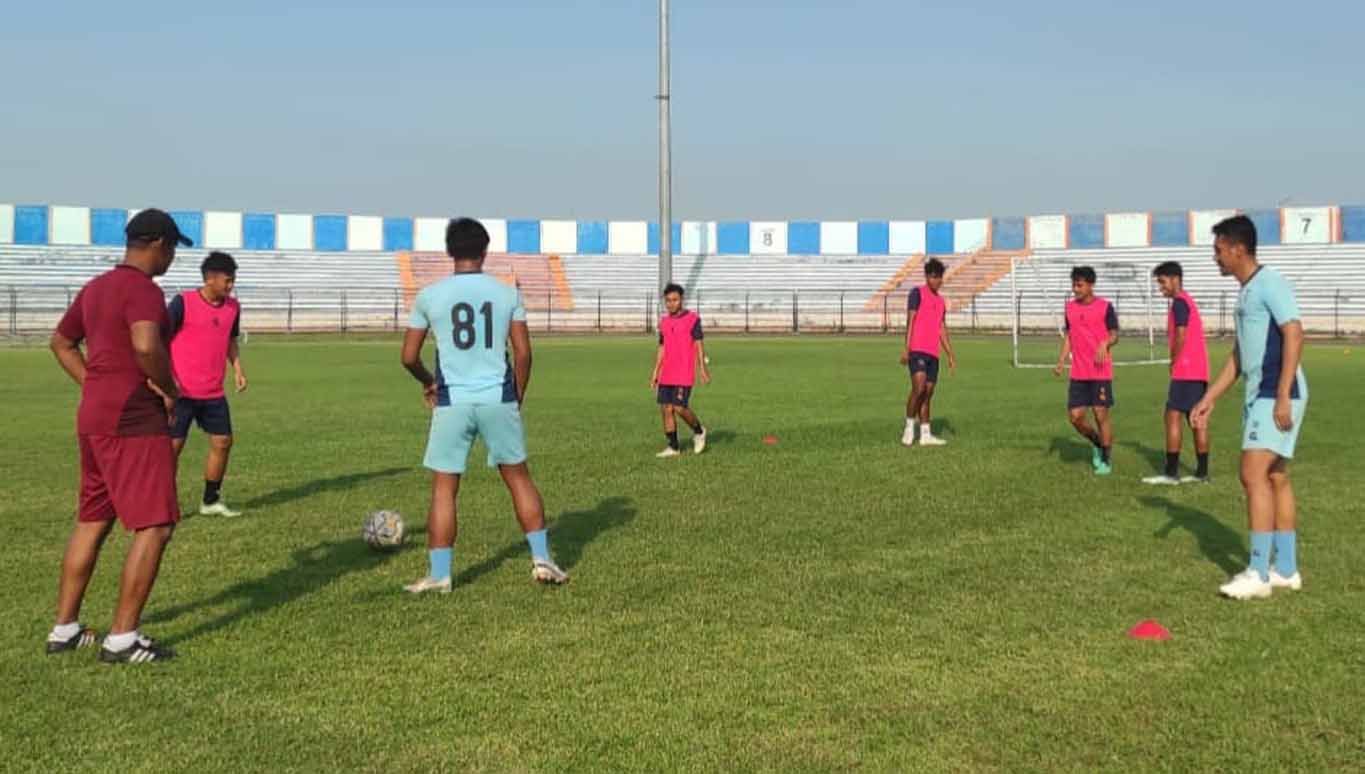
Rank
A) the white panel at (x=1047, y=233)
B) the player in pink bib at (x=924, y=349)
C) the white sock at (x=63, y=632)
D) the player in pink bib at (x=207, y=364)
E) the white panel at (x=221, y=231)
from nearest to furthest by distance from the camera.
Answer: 1. the white sock at (x=63, y=632)
2. the player in pink bib at (x=207, y=364)
3. the player in pink bib at (x=924, y=349)
4. the white panel at (x=1047, y=233)
5. the white panel at (x=221, y=231)

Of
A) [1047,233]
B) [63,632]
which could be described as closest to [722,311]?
[1047,233]

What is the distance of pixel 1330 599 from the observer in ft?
21.5

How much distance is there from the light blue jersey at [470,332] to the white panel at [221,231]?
59.7m

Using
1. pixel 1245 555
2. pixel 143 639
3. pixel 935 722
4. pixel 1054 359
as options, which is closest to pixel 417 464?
pixel 143 639

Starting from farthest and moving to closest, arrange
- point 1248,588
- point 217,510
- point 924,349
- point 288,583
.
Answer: point 924,349 < point 217,510 < point 288,583 < point 1248,588

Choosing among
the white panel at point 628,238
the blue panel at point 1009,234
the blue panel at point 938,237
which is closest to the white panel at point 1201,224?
the blue panel at point 1009,234

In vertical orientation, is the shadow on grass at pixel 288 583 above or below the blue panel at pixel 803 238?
below

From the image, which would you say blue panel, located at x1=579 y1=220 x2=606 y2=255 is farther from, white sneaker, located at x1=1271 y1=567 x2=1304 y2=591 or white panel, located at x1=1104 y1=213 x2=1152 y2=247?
white sneaker, located at x1=1271 y1=567 x2=1304 y2=591

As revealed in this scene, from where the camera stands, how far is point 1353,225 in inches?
2191

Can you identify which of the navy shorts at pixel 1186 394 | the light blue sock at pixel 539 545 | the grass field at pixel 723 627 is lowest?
the grass field at pixel 723 627

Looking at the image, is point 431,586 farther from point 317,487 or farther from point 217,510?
point 317,487

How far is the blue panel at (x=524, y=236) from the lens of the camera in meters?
66.4

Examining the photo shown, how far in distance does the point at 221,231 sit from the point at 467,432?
60323 mm

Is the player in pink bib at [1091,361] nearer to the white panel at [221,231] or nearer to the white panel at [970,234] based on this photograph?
the white panel at [970,234]
